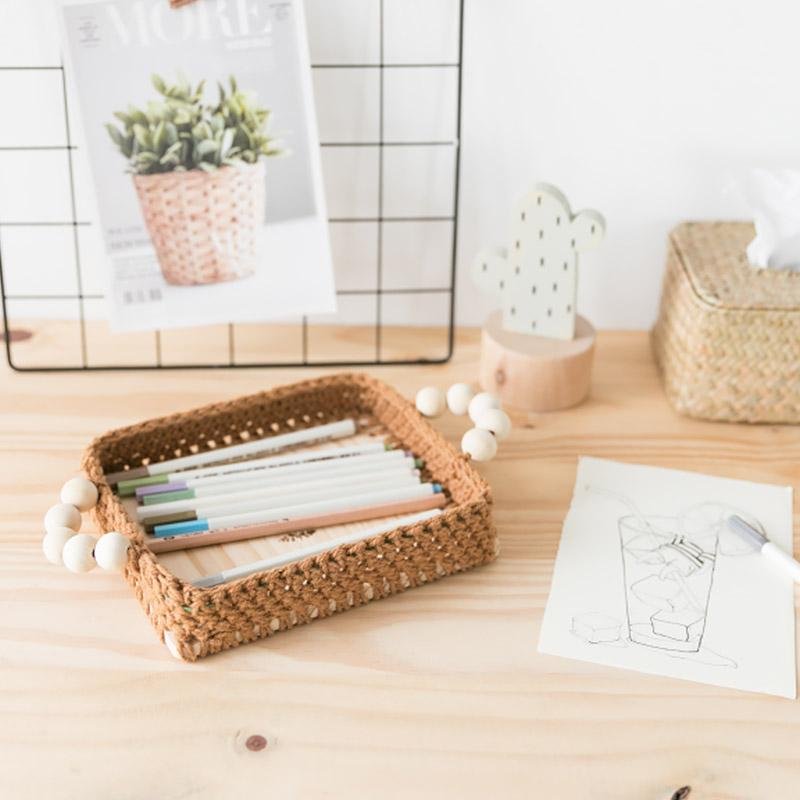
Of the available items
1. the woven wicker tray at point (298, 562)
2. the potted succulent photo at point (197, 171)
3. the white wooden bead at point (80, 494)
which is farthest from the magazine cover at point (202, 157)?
the white wooden bead at point (80, 494)

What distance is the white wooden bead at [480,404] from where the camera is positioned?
87cm

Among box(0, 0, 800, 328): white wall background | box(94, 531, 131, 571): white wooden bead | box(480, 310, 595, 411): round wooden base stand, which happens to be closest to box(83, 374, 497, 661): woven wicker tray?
box(94, 531, 131, 571): white wooden bead

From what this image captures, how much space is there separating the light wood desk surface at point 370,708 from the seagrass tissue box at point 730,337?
20 cm

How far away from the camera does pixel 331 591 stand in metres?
0.71

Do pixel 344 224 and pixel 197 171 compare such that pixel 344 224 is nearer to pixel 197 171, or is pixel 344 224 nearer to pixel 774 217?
pixel 197 171

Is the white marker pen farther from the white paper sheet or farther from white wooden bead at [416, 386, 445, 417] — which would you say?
white wooden bead at [416, 386, 445, 417]

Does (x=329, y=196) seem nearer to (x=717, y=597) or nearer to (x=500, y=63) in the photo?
(x=500, y=63)

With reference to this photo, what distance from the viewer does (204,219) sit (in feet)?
3.05

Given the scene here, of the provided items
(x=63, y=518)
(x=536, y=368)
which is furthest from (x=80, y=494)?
(x=536, y=368)

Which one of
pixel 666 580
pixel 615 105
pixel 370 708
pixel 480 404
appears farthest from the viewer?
pixel 615 105

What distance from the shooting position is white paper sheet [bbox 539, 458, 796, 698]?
702 mm

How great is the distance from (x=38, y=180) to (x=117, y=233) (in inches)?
4.9

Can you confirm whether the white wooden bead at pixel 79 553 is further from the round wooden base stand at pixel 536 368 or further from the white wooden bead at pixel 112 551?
the round wooden base stand at pixel 536 368

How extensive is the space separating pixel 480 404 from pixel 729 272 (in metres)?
0.24
